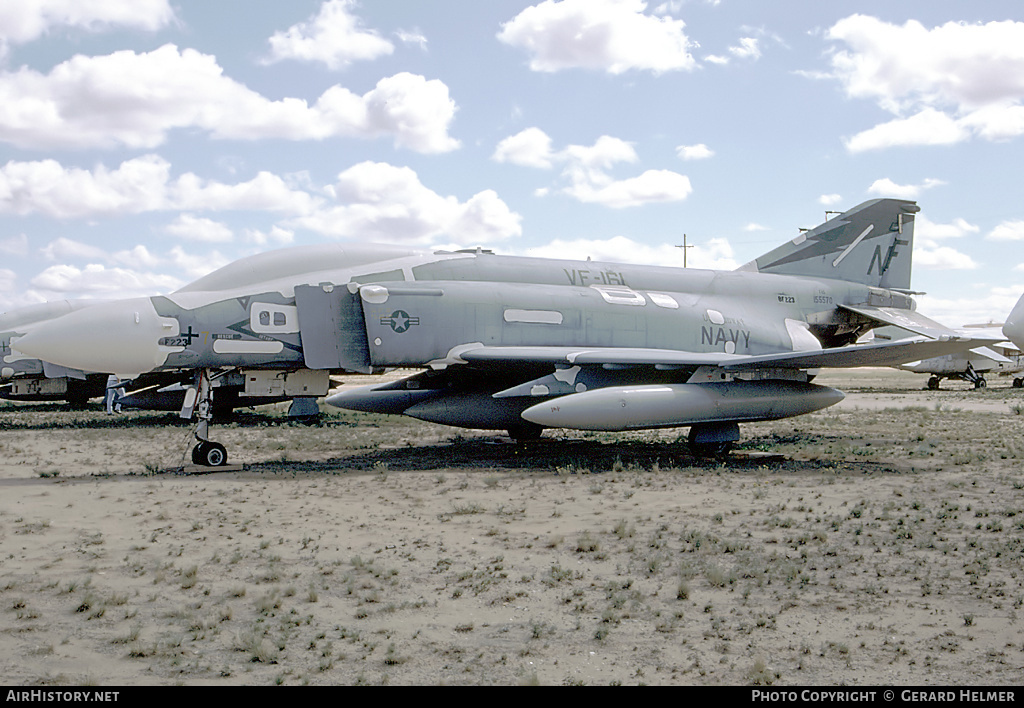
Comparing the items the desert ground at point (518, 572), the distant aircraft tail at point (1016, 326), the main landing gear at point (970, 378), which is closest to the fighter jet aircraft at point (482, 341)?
the desert ground at point (518, 572)

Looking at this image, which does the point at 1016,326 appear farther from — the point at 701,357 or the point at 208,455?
the point at 208,455

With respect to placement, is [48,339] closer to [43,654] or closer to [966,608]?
[43,654]

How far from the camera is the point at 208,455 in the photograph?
1132 centimetres

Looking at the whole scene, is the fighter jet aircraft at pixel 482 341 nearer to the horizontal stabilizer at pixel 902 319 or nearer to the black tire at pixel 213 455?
the black tire at pixel 213 455

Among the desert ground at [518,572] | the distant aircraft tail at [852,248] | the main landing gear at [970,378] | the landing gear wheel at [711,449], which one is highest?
the distant aircraft tail at [852,248]

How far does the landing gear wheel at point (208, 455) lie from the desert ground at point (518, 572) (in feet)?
1.11

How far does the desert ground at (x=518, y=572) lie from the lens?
4.27 m

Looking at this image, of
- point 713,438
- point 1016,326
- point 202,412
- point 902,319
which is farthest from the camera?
point 902,319

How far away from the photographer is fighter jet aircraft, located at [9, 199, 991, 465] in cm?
1085

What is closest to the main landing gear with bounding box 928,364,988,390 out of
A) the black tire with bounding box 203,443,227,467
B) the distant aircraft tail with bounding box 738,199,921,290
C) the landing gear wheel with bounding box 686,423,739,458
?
the distant aircraft tail with bounding box 738,199,921,290

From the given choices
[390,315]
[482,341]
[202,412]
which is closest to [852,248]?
[482,341]

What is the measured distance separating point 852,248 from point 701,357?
6656mm

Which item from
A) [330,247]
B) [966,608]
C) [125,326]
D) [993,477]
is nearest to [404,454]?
[330,247]

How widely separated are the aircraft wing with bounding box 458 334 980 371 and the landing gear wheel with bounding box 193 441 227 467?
384cm
